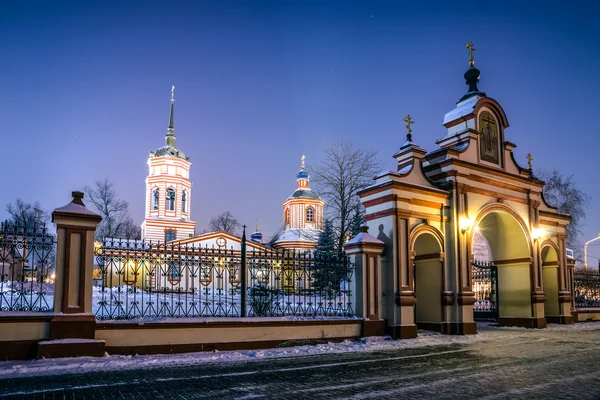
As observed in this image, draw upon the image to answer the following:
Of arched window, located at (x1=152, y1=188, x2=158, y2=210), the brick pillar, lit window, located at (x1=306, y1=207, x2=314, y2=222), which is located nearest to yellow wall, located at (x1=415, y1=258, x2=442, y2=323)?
the brick pillar

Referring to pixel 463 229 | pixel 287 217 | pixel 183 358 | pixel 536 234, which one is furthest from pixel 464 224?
pixel 287 217

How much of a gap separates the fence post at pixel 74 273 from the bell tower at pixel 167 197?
37.9 metres

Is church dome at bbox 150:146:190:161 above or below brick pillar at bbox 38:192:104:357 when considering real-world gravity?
above

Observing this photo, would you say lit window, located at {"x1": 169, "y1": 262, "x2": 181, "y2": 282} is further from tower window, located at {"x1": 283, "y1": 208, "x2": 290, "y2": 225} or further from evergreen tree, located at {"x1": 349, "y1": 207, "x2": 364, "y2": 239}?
tower window, located at {"x1": 283, "y1": 208, "x2": 290, "y2": 225}

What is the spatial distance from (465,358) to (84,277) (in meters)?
7.94

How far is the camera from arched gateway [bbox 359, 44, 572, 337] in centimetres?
1416

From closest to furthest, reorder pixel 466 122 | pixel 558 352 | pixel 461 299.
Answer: pixel 558 352 → pixel 461 299 → pixel 466 122

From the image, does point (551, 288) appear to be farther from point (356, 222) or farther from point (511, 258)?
point (356, 222)

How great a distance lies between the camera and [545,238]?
63.6ft

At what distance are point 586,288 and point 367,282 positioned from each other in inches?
619

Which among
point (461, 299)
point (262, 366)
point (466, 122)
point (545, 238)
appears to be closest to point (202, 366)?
point (262, 366)

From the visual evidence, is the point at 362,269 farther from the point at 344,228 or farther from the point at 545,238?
the point at 344,228

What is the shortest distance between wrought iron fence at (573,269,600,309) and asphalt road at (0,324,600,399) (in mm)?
13226

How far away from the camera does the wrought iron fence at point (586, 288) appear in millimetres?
22769
